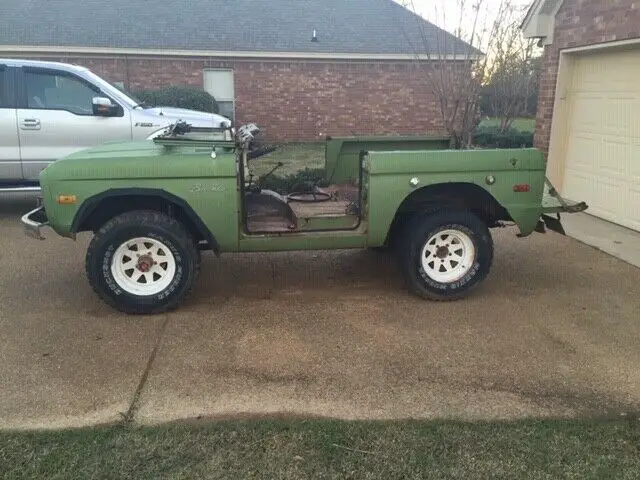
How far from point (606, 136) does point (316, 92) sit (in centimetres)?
1178

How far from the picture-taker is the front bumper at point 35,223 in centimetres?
482

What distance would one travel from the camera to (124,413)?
343 centimetres

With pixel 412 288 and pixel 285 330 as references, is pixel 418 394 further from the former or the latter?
pixel 412 288

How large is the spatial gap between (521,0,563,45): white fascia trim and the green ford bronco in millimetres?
4813

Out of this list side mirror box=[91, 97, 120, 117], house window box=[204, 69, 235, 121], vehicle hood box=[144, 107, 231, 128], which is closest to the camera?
side mirror box=[91, 97, 120, 117]

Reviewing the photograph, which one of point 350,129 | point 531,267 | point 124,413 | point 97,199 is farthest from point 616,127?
point 350,129

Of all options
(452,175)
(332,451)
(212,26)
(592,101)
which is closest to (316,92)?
(212,26)

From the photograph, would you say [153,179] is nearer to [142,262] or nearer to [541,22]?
[142,262]

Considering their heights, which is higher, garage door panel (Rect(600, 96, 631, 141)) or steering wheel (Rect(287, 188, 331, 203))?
garage door panel (Rect(600, 96, 631, 141))

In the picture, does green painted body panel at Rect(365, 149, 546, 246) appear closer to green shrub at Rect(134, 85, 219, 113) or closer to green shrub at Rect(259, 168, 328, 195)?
green shrub at Rect(259, 168, 328, 195)

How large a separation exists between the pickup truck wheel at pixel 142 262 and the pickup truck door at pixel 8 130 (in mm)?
4029

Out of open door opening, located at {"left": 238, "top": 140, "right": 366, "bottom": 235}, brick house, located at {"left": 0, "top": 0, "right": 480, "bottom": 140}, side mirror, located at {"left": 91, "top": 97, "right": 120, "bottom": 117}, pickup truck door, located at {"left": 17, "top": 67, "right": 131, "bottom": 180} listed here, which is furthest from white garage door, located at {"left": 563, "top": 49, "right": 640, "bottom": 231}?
brick house, located at {"left": 0, "top": 0, "right": 480, "bottom": 140}

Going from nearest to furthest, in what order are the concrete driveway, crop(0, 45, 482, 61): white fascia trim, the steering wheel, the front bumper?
the concrete driveway → the front bumper → the steering wheel → crop(0, 45, 482, 61): white fascia trim

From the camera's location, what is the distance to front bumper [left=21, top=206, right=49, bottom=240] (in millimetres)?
4824
